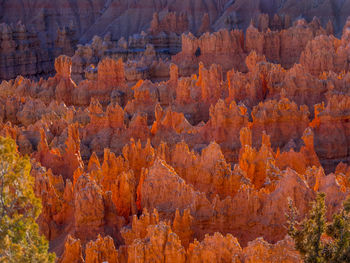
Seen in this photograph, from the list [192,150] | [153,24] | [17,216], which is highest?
[153,24]

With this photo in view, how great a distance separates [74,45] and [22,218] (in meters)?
54.8

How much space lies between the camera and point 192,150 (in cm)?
1407

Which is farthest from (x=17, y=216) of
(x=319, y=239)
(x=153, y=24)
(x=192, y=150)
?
(x=153, y=24)

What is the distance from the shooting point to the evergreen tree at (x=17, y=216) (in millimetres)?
6426

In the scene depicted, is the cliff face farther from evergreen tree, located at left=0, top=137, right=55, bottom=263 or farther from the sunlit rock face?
evergreen tree, located at left=0, top=137, right=55, bottom=263

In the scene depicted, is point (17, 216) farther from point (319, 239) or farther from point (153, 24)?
point (153, 24)

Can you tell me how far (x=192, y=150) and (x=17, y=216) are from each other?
7735mm

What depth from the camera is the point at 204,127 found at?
18.3 m

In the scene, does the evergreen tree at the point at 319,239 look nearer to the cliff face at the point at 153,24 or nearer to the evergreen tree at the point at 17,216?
the evergreen tree at the point at 17,216

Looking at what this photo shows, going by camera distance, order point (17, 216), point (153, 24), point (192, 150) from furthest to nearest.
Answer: point (153, 24) < point (192, 150) < point (17, 216)

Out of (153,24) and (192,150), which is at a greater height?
(153,24)

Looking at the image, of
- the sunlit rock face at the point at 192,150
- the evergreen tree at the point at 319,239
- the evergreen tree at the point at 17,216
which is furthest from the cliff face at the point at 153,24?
the evergreen tree at the point at 319,239

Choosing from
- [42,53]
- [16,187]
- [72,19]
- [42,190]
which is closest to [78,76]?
[42,53]

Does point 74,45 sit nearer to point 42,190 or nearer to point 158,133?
point 158,133
